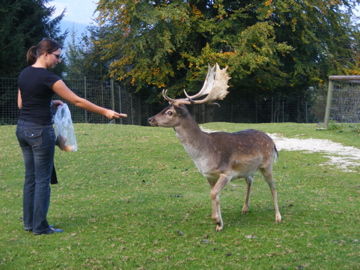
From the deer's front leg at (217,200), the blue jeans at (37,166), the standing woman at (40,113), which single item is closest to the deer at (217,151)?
the deer's front leg at (217,200)

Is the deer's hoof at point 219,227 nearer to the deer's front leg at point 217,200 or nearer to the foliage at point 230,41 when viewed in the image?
the deer's front leg at point 217,200

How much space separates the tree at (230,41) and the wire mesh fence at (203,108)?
0.90m

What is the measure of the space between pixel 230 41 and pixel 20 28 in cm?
1074

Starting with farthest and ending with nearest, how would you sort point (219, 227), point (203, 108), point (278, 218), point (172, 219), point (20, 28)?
point (203, 108), point (20, 28), point (172, 219), point (278, 218), point (219, 227)

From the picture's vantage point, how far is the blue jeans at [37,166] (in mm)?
6188

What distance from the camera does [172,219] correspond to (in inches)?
288

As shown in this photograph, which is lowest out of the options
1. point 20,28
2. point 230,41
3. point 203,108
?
point 203,108

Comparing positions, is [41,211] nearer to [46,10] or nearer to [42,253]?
[42,253]

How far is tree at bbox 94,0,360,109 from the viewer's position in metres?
26.1

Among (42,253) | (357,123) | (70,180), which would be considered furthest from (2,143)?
(357,123)

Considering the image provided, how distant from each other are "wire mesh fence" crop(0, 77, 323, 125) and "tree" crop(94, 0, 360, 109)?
35.5 inches

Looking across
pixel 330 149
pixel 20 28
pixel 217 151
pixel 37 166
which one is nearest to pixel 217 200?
pixel 217 151

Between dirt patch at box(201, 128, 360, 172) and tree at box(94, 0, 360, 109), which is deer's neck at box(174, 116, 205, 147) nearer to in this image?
dirt patch at box(201, 128, 360, 172)

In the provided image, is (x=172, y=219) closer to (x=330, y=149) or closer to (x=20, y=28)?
(x=330, y=149)
